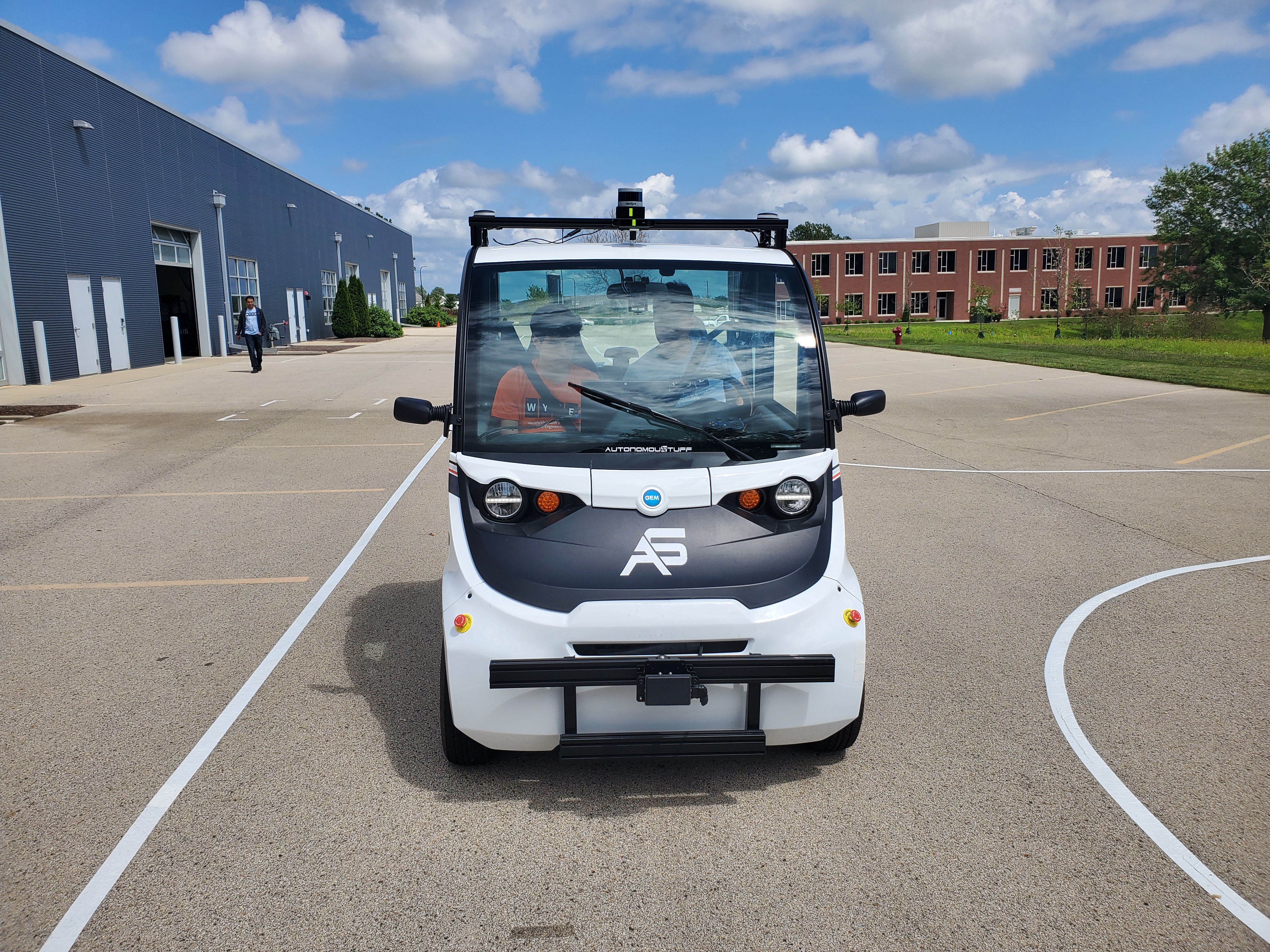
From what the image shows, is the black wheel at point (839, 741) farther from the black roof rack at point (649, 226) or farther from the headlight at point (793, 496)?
the black roof rack at point (649, 226)

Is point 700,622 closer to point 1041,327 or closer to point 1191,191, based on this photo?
point 1041,327

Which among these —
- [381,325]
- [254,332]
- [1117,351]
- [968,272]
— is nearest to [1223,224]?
[968,272]

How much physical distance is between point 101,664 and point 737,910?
13.0 feet

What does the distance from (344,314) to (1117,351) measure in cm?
3525

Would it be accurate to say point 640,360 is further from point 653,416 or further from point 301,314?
point 301,314

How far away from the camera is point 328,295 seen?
51.2 m

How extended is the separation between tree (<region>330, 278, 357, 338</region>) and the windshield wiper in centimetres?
4722

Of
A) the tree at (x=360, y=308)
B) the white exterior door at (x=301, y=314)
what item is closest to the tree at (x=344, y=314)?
the tree at (x=360, y=308)

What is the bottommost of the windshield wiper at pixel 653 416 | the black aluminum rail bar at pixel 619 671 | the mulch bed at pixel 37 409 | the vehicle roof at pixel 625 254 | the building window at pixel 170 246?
the mulch bed at pixel 37 409

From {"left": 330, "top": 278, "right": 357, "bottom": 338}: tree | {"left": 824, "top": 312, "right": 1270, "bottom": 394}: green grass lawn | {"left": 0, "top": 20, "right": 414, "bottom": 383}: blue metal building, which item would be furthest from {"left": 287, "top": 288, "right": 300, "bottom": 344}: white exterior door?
{"left": 824, "top": 312, "right": 1270, "bottom": 394}: green grass lawn

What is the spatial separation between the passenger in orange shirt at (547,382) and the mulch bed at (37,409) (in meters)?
16.1

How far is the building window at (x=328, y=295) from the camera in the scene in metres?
49.9

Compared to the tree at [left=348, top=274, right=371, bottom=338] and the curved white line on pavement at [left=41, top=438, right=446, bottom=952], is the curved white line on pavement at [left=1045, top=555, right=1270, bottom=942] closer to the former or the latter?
the curved white line on pavement at [left=41, top=438, right=446, bottom=952]

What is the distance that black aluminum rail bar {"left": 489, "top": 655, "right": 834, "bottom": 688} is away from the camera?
3.52m
